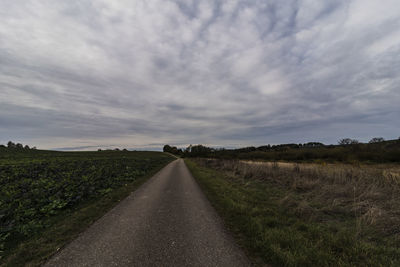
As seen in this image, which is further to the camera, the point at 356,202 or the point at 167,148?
the point at 167,148

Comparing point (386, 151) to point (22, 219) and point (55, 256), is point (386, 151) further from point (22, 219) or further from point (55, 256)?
point (22, 219)

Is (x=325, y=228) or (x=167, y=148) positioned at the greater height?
(x=167, y=148)

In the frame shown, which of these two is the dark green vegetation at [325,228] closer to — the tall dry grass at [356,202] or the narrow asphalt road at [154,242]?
the tall dry grass at [356,202]

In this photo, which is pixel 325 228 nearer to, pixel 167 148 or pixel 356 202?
pixel 356 202

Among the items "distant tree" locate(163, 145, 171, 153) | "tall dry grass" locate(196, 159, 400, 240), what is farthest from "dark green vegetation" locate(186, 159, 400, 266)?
"distant tree" locate(163, 145, 171, 153)

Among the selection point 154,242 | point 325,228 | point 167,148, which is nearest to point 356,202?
point 325,228

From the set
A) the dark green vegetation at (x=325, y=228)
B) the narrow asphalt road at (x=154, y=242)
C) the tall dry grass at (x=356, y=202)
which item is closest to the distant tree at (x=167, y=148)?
the tall dry grass at (x=356, y=202)

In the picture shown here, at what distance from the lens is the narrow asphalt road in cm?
341

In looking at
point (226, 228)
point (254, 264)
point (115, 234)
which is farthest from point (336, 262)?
point (115, 234)

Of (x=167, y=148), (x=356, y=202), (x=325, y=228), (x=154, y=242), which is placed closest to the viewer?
(x=154, y=242)

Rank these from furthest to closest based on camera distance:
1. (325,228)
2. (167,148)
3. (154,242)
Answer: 1. (167,148)
2. (325,228)
3. (154,242)

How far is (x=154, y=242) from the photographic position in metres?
4.14

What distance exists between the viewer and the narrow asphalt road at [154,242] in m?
3.41

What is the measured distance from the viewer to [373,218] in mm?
5020
